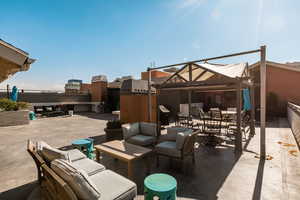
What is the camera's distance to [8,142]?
575cm

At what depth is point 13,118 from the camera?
9250 mm

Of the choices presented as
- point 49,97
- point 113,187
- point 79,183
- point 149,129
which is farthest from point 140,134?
point 49,97

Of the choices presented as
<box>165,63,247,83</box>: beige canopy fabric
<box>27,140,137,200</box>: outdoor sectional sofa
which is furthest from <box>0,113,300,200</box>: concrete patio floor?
<box>165,63,247,83</box>: beige canopy fabric

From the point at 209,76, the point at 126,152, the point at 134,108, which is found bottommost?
the point at 126,152

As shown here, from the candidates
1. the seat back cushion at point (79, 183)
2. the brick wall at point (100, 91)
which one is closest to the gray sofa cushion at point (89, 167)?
the seat back cushion at point (79, 183)

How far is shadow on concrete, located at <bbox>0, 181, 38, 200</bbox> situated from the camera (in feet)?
8.13

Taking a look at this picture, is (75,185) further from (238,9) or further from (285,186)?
(238,9)

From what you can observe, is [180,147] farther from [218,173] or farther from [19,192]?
[19,192]

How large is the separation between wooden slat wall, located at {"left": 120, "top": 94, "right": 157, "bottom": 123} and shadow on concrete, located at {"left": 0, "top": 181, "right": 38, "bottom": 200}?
4358 millimetres

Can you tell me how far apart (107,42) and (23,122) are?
26.1 ft

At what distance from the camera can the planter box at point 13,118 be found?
898 cm

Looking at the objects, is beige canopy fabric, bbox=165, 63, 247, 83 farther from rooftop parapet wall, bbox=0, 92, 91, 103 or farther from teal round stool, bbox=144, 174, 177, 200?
rooftop parapet wall, bbox=0, 92, 91, 103

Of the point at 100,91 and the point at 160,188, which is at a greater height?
the point at 100,91

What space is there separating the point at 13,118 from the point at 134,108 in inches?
340
